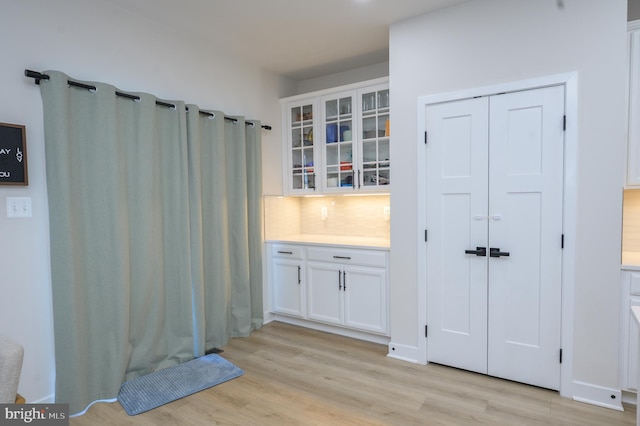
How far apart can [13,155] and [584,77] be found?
11.9 feet

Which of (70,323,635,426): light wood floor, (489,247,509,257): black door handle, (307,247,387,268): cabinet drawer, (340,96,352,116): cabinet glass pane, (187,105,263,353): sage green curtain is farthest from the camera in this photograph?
(340,96,352,116): cabinet glass pane

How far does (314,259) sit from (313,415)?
64.8 inches

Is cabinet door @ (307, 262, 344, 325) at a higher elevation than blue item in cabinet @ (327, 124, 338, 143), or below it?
below

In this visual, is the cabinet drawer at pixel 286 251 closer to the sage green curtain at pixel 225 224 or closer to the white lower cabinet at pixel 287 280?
the white lower cabinet at pixel 287 280

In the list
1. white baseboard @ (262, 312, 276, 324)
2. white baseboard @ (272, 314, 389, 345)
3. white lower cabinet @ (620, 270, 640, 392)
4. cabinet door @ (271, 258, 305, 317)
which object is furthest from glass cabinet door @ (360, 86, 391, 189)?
white lower cabinet @ (620, 270, 640, 392)

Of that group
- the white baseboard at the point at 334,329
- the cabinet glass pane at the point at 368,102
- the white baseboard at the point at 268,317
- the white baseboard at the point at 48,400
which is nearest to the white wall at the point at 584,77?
the cabinet glass pane at the point at 368,102

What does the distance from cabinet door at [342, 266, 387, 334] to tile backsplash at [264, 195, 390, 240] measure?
682 mm

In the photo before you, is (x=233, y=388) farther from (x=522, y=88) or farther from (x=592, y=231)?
(x=522, y=88)

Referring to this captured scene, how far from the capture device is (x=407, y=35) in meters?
2.91

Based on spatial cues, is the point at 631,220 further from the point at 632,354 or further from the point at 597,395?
the point at 597,395

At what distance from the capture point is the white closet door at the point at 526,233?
7.98ft

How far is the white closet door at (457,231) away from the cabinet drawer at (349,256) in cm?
51

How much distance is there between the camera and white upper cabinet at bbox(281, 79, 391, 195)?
350cm

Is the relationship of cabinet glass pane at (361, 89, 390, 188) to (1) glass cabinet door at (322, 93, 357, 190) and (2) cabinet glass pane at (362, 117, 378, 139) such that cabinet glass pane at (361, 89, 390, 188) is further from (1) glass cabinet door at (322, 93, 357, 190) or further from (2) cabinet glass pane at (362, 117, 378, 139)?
(1) glass cabinet door at (322, 93, 357, 190)
